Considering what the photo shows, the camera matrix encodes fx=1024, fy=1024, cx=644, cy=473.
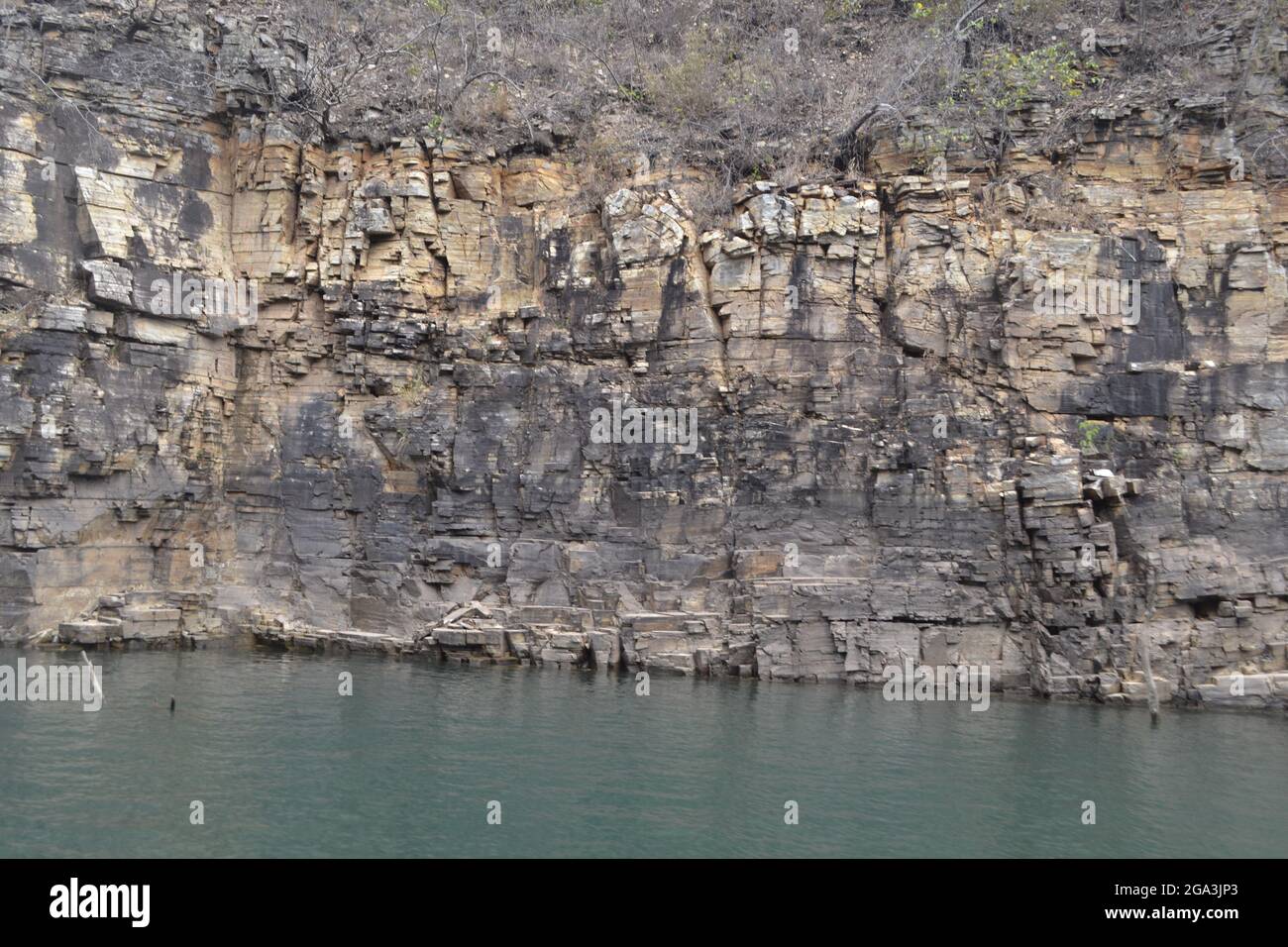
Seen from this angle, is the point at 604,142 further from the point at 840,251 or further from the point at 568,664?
the point at 568,664

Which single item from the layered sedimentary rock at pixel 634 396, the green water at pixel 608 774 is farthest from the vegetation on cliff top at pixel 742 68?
the green water at pixel 608 774

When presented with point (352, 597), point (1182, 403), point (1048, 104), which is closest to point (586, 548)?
point (352, 597)

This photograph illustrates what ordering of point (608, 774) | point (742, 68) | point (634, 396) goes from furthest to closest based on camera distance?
point (742, 68) < point (634, 396) < point (608, 774)

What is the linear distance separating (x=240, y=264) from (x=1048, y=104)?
2437 cm

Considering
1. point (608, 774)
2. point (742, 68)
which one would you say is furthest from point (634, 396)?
point (608, 774)

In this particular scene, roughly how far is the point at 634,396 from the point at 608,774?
1382cm

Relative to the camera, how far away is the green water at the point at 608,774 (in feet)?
47.9

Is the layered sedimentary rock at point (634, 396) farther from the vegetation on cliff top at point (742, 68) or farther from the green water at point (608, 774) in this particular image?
the green water at point (608, 774)

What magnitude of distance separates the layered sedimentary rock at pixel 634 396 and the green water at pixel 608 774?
2999mm

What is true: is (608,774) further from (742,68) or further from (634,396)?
(742,68)

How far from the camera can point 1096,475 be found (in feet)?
84.1

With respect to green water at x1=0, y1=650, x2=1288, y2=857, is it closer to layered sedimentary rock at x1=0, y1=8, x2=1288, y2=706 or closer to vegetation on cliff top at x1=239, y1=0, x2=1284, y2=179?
layered sedimentary rock at x1=0, y1=8, x2=1288, y2=706

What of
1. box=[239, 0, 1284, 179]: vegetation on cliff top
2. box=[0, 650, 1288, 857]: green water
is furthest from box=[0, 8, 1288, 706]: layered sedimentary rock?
box=[0, 650, 1288, 857]: green water

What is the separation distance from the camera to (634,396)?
29312 millimetres
